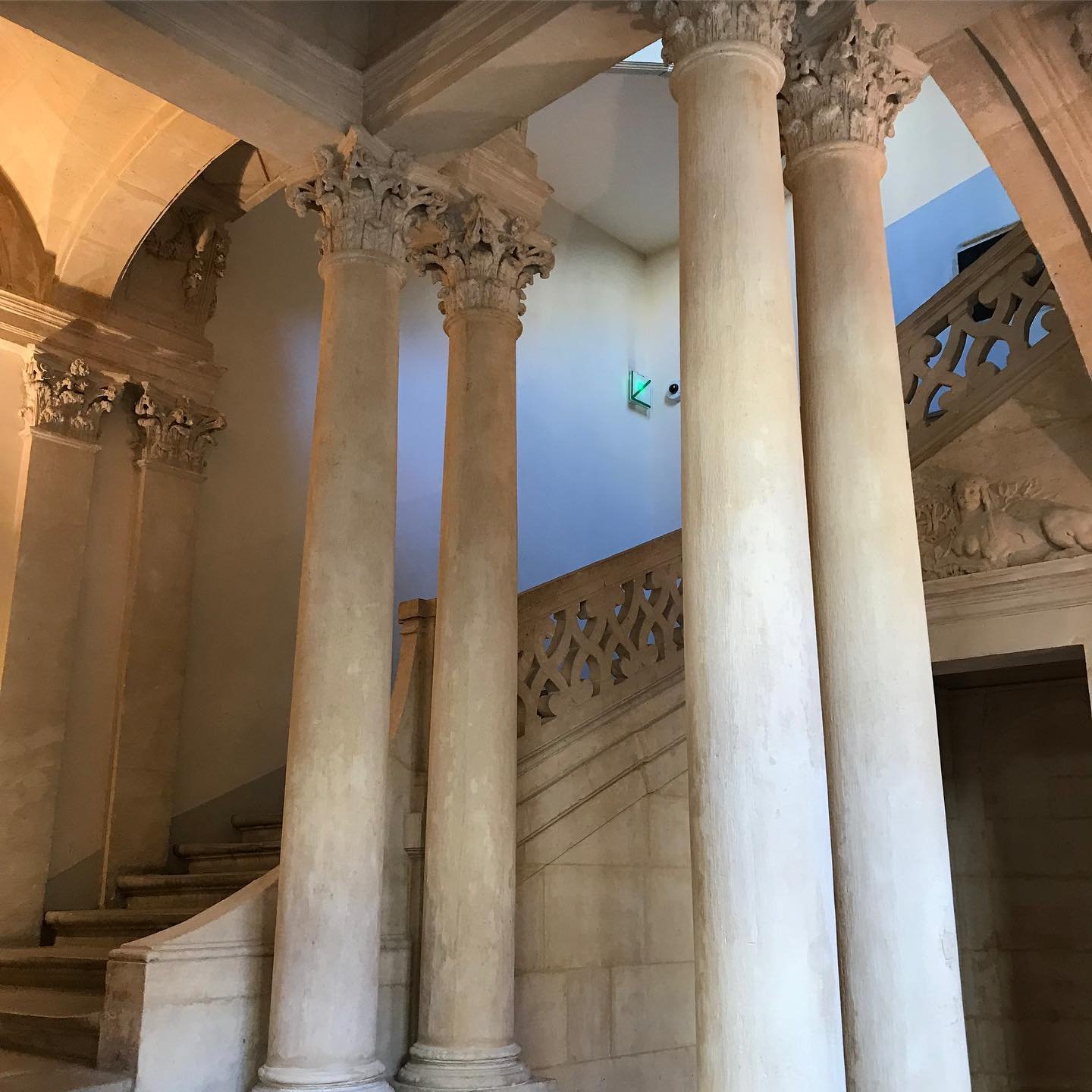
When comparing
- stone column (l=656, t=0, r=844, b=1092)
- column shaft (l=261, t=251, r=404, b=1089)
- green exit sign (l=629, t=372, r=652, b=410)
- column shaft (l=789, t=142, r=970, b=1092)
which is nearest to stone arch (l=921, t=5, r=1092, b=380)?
column shaft (l=789, t=142, r=970, b=1092)

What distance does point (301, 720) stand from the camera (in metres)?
4.27

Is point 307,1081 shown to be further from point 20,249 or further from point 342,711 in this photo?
point 20,249

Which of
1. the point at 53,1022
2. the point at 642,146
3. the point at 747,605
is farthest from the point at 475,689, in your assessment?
the point at 642,146

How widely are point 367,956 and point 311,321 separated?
5.84 metres

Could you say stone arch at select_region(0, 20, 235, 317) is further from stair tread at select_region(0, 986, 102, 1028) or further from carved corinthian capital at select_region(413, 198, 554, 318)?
stair tread at select_region(0, 986, 102, 1028)

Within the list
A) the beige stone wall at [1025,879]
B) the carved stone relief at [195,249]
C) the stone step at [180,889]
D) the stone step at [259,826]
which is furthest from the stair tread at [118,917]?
the beige stone wall at [1025,879]

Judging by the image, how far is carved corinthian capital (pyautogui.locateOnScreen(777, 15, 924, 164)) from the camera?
3.97m

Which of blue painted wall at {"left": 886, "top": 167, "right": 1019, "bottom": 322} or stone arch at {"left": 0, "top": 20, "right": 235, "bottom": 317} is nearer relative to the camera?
stone arch at {"left": 0, "top": 20, "right": 235, "bottom": 317}

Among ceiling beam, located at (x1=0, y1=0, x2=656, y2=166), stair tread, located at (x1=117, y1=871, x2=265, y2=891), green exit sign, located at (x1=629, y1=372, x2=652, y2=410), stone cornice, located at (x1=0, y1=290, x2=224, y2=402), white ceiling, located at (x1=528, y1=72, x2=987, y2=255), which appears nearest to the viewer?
ceiling beam, located at (x1=0, y1=0, x2=656, y2=166)

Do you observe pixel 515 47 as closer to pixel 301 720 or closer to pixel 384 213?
pixel 384 213

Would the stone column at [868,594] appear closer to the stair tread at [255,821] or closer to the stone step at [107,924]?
the stone step at [107,924]

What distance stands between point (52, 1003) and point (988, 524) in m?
4.85

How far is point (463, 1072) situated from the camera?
423 centimetres

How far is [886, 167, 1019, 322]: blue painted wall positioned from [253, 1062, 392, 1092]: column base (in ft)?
26.3
